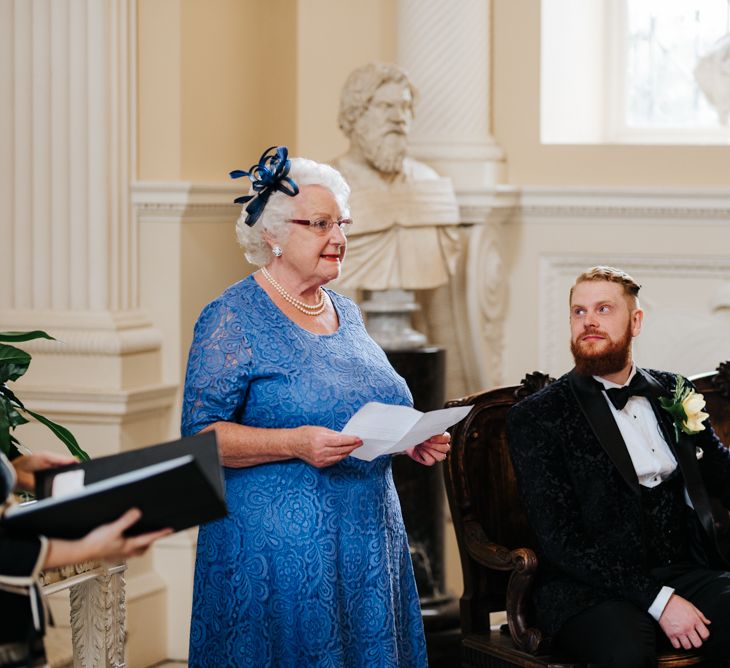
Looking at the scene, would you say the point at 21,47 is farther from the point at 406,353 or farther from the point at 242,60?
the point at 406,353

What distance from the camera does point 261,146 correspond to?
6.47 m

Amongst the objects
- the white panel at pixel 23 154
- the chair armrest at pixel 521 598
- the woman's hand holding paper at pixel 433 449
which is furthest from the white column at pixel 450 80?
the woman's hand holding paper at pixel 433 449

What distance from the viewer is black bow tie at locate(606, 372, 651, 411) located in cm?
382

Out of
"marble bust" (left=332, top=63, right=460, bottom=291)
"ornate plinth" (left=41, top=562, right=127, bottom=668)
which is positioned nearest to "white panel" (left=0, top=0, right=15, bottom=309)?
"marble bust" (left=332, top=63, right=460, bottom=291)

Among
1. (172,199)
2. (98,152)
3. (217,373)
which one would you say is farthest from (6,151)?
(217,373)

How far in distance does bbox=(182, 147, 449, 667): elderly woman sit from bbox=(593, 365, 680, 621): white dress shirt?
634 mm

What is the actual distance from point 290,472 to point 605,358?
3.39ft

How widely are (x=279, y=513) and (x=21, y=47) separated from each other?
2.96m

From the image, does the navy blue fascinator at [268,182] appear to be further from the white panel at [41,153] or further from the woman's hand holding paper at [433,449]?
the white panel at [41,153]

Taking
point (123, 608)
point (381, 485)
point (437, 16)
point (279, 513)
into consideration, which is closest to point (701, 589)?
point (381, 485)

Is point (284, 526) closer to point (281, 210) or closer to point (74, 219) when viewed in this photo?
point (281, 210)

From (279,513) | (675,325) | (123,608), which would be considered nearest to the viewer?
(279,513)

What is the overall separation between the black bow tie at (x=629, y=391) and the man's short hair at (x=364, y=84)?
6.65ft

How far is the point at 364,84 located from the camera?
17.9ft
